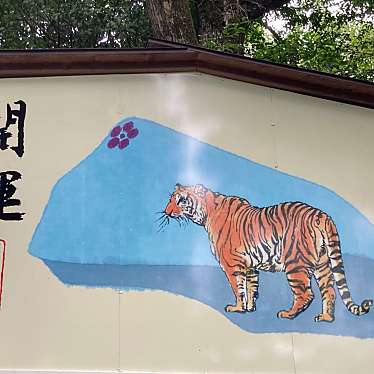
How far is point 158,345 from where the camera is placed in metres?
4.30

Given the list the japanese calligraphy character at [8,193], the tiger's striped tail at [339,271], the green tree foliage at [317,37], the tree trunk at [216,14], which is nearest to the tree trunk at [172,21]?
the green tree foliage at [317,37]

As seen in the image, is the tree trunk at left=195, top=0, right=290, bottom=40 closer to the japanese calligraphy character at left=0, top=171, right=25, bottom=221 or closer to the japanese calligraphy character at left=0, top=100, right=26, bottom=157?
the japanese calligraphy character at left=0, top=100, right=26, bottom=157

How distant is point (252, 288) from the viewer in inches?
175

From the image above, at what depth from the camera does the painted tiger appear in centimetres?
443

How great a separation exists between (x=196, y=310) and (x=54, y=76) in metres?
2.27

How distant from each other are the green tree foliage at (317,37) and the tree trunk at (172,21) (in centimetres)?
82

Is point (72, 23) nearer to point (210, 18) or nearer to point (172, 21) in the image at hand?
point (210, 18)

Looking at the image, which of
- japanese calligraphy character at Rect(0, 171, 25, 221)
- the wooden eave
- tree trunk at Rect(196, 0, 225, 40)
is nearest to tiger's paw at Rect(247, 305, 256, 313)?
the wooden eave

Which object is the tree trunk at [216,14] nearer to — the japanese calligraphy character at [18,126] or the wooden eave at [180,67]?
the wooden eave at [180,67]

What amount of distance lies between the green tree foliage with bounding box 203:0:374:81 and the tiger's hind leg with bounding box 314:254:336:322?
18.9 ft

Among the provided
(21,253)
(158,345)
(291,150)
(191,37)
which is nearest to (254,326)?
(158,345)

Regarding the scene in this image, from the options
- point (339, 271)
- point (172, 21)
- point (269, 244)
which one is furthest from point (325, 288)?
point (172, 21)

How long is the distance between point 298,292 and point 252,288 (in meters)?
0.36

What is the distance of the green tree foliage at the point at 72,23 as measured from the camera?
11.4 meters
